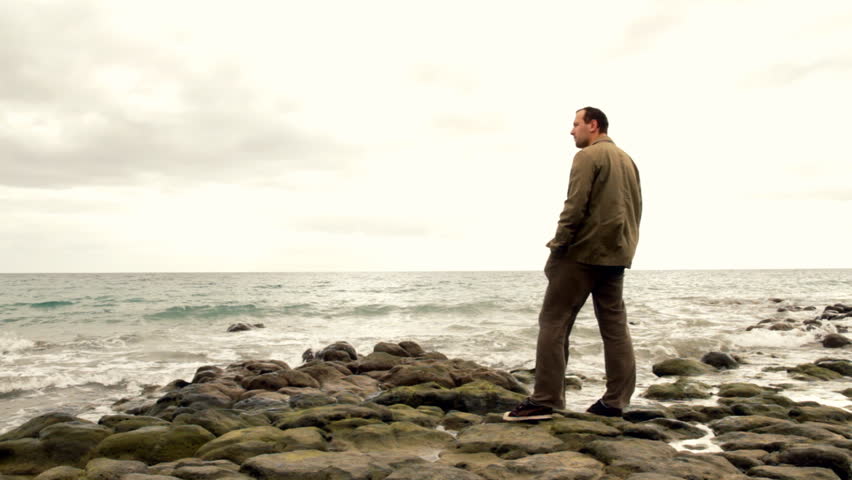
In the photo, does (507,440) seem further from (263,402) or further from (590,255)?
(263,402)

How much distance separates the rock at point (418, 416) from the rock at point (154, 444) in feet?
5.26

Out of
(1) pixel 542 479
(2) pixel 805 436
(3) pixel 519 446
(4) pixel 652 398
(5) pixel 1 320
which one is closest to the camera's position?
(1) pixel 542 479

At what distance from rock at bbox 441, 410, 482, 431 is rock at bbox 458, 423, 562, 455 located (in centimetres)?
52

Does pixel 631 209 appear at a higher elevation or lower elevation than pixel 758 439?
higher

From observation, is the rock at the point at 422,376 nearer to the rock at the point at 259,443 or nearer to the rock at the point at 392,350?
the rock at the point at 392,350

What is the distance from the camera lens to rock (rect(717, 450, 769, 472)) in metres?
3.75

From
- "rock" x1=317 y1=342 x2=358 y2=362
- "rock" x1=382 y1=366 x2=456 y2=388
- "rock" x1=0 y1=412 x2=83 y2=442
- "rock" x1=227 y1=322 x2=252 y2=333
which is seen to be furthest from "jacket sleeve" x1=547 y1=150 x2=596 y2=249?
"rock" x1=227 y1=322 x2=252 y2=333

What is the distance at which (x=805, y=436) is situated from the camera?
4.38m

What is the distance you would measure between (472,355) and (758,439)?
25.1 feet

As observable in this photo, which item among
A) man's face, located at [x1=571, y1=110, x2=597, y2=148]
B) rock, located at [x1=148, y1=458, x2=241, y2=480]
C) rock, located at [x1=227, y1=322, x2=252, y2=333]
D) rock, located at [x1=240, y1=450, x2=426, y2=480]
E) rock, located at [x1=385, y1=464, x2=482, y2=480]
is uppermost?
man's face, located at [x1=571, y1=110, x2=597, y2=148]

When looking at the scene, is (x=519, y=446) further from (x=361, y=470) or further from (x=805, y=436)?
(x=805, y=436)

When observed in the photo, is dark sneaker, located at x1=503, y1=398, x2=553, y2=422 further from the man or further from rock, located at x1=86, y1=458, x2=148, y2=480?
rock, located at x1=86, y1=458, x2=148, y2=480

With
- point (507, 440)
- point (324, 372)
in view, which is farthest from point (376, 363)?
point (507, 440)

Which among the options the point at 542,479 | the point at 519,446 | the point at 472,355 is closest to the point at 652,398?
the point at 519,446
